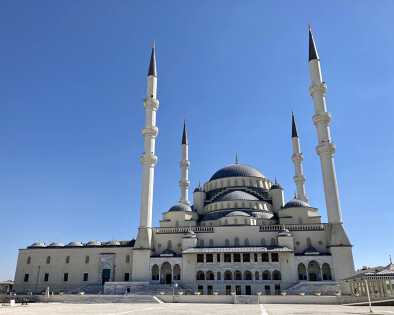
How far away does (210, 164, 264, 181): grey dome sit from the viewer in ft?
198

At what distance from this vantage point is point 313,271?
43281 millimetres

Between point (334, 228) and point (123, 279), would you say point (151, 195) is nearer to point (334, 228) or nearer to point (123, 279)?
point (123, 279)

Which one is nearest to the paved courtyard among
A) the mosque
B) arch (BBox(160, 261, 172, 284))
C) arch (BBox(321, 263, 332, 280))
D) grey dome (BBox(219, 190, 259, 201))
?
the mosque

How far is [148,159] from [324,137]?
2302 cm

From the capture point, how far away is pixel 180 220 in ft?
172

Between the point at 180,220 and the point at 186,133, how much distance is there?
20.9 metres

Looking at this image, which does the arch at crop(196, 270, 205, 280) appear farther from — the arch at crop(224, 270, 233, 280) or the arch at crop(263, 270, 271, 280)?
the arch at crop(263, 270, 271, 280)

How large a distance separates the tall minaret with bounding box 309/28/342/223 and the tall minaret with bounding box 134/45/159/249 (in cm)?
2168

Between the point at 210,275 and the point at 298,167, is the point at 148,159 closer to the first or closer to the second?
the point at 210,275

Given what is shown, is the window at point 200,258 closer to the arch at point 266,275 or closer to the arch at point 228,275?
the arch at point 228,275

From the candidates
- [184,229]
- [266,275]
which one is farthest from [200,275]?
[266,275]

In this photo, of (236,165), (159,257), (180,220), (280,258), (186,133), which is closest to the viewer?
(280,258)

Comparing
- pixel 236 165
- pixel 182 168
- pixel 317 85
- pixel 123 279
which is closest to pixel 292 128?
pixel 236 165

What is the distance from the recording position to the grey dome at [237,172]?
60.3 metres
